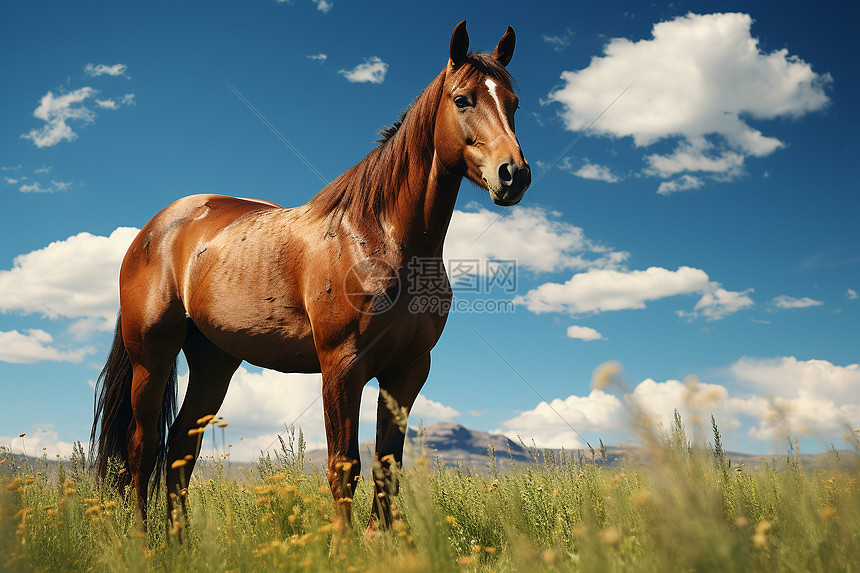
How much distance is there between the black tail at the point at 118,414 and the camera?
5.59 metres

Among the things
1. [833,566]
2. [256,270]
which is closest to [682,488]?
[833,566]

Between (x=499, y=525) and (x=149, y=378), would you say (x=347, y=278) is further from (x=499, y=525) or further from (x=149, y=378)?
(x=149, y=378)

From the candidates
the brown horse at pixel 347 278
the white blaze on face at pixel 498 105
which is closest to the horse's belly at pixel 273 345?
the brown horse at pixel 347 278

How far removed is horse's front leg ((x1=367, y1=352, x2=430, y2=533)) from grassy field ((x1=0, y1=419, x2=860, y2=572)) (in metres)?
0.22

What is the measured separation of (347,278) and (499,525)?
2041 mm

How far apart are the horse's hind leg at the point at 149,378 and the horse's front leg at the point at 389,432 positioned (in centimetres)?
234

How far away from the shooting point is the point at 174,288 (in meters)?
5.30

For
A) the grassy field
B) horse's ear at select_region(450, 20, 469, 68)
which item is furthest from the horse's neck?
the grassy field

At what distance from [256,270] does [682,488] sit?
361 centimetres

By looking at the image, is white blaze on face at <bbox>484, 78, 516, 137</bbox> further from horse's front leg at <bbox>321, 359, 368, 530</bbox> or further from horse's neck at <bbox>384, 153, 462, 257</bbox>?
horse's front leg at <bbox>321, 359, 368, 530</bbox>

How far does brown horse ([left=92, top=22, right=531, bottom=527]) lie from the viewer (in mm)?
3719

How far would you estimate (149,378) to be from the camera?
5.26 metres

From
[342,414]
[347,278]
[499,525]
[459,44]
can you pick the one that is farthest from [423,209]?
[499,525]

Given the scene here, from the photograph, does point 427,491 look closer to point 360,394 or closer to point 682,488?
point 682,488
